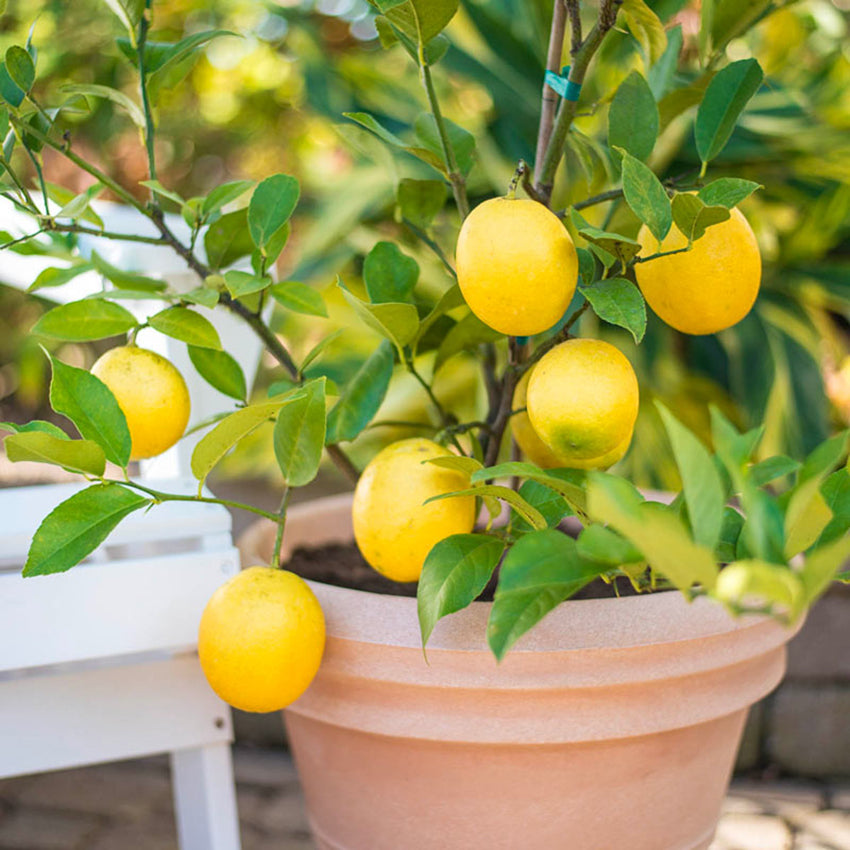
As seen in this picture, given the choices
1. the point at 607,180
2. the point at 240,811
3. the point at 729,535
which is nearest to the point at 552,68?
the point at 729,535

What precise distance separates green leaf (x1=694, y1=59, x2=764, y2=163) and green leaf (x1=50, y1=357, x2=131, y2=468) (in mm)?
375

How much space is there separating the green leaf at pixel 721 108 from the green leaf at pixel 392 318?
0.20 m

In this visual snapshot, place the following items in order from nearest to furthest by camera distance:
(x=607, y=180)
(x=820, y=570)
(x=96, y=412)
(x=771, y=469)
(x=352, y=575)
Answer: (x=820, y=570), (x=771, y=469), (x=96, y=412), (x=352, y=575), (x=607, y=180)

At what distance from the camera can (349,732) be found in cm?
64

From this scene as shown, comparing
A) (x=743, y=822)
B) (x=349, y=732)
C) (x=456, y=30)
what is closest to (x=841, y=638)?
(x=743, y=822)

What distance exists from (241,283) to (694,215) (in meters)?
0.26

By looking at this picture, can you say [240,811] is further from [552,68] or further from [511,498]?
[552,68]

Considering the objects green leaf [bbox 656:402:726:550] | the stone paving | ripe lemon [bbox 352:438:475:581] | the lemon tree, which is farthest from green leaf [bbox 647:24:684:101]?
the stone paving

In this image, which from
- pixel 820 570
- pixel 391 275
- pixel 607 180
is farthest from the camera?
pixel 607 180

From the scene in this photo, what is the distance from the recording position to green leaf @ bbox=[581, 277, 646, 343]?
44 cm

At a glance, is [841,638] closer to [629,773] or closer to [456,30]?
[629,773]

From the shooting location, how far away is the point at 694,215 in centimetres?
45

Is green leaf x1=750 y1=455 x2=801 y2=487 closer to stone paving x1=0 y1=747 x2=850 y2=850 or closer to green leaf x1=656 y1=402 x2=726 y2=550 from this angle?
green leaf x1=656 y1=402 x2=726 y2=550

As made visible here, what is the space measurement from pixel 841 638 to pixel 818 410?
34 cm
